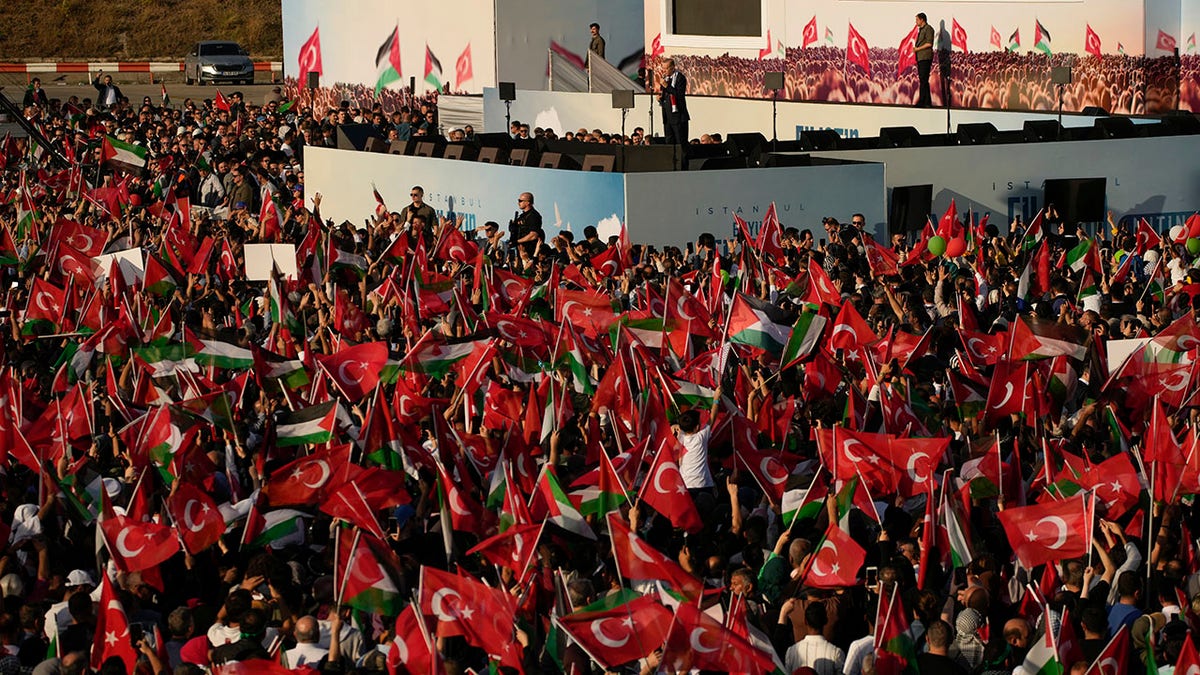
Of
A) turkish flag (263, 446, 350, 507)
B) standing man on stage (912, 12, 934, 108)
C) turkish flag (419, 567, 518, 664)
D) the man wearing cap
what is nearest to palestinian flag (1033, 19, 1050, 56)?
standing man on stage (912, 12, 934, 108)

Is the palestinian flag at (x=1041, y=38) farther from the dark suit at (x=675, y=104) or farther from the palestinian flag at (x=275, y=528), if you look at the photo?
the palestinian flag at (x=275, y=528)

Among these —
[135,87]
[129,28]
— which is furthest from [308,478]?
[129,28]

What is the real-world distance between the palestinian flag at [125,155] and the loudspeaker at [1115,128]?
1380 centimetres

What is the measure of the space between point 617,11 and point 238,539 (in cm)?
3156

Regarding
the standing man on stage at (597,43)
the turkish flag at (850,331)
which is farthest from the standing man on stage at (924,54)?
the turkish flag at (850,331)

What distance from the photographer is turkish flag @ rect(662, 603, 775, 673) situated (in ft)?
27.4

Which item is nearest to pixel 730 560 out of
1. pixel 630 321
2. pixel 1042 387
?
pixel 1042 387

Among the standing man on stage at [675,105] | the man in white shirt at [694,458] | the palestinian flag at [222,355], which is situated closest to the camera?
the man in white shirt at [694,458]

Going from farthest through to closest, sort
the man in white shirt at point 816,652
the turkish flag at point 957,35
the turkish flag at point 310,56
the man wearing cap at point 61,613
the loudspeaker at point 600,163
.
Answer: the turkish flag at point 310,56 → the turkish flag at point 957,35 → the loudspeaker at point 600,163 → the man wearing cap at point 61,613 → the man in white shirt at point 816,652

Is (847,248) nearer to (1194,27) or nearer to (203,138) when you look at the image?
(1194,27)

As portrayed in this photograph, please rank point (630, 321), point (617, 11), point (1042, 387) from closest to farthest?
point (1042, 387)
point (630, 321)
point (617, 11)

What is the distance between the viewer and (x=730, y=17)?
3925 centimetres

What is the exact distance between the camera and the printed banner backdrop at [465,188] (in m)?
23.7

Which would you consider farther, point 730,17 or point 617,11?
point 617,11
